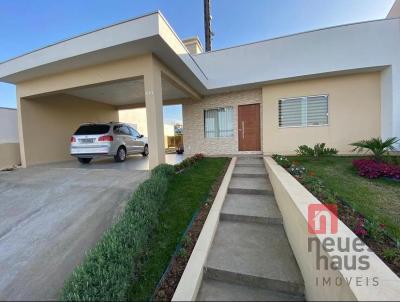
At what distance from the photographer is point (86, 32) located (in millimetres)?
4938

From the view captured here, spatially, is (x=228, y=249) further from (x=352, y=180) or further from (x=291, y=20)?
(x=291, y=20)

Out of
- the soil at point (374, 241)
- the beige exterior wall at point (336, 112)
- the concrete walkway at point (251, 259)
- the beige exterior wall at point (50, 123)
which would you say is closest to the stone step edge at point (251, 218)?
the concrete walkway at point (251, 259)

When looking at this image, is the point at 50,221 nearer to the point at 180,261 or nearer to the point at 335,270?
the point at 180,261

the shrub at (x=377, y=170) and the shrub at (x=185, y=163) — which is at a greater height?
the shrub at (x=185, y=163)

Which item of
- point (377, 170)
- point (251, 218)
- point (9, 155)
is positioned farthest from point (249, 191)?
point (9, 155)

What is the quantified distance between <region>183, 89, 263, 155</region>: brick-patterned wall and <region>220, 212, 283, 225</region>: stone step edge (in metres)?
6.62

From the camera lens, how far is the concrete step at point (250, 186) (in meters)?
4.21

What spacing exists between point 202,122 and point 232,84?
8.59 ft

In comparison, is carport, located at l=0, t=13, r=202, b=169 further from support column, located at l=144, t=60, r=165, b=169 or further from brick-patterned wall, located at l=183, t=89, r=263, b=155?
brick-patterned wall, located at l=183, t=89, r=263, b=155

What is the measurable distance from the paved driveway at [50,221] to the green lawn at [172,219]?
2.85 feet

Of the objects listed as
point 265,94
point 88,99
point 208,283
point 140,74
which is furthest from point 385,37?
point 88,99

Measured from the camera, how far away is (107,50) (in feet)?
16.2

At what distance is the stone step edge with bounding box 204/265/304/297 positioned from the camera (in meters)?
2.06
